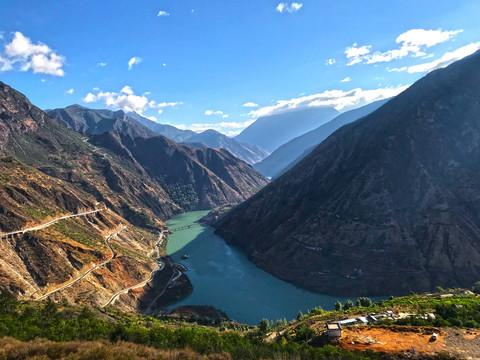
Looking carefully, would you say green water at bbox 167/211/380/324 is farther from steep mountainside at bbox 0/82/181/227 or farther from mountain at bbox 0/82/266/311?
steep mountainside at bbox 0/82/181/227

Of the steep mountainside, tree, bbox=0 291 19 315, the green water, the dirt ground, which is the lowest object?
the green water

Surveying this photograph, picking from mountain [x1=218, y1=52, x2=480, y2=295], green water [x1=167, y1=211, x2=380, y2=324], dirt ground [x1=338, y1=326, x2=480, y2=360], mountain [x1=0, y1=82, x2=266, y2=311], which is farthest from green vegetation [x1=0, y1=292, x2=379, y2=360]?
mountain [x1=218, y1=52, x2=480, y2=295]

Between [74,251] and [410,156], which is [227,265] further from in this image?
[410,156]

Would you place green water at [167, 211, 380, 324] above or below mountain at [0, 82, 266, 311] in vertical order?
below

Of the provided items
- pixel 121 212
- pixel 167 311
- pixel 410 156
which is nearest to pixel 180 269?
pixel 167 311

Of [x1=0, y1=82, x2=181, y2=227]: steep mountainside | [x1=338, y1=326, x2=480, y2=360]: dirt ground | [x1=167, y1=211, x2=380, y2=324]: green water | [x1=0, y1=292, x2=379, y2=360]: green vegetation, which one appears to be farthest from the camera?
[x1=0, y1=82, x2=181, y2=227]: steep mountainside
